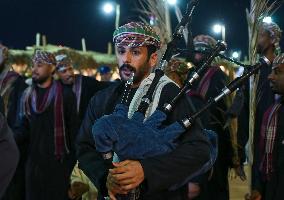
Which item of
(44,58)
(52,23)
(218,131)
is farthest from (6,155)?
(52,23)

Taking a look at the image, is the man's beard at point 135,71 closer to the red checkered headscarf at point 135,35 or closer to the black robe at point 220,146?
the red checkered headscarf at point 135,35

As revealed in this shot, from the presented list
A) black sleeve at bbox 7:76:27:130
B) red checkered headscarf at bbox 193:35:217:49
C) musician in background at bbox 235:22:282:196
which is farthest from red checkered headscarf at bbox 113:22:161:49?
black sleeve at bbox 7:76:27:130

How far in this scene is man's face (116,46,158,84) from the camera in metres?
3.43

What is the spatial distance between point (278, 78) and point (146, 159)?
2064 millimetres

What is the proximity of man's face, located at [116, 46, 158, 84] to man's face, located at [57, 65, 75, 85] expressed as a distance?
17.3 ft

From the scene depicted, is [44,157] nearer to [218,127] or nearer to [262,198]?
[218,127]

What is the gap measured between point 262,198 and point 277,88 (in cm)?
98

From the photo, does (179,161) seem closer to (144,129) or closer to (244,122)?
(144,129)

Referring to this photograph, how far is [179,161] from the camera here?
306cm

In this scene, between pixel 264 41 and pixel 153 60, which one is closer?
pixel 153 60

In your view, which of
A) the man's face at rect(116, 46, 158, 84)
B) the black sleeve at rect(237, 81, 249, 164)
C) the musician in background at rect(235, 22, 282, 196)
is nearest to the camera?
the man's face at rect(116, 46, 158, 84)

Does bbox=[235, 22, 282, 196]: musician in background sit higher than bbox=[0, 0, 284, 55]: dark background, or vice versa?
bbox=[0, 0, 284, 55]: dark background

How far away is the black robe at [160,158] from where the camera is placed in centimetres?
301

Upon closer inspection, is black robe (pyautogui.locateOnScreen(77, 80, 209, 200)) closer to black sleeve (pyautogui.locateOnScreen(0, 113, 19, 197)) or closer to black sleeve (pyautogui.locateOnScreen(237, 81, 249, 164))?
black sleeve (pyautogui.locateOnScreen(0, 113, 19, 197))
